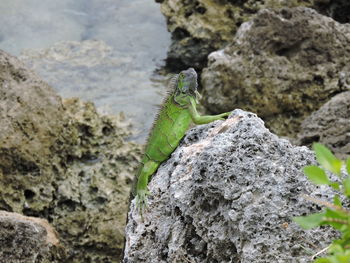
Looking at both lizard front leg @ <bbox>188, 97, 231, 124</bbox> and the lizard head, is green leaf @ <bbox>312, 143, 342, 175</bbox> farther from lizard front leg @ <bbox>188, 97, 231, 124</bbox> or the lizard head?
the lizard head

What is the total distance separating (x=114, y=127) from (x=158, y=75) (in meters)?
4.35

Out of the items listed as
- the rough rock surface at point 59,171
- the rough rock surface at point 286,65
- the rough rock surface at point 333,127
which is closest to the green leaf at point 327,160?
the rough rock surface at point 333,127

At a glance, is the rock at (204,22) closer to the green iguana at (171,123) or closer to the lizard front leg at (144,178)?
the green iguana at (171,123)

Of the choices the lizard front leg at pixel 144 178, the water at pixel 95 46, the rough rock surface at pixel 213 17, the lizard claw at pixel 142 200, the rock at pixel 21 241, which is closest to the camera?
the lizard claw at pixel 142 200

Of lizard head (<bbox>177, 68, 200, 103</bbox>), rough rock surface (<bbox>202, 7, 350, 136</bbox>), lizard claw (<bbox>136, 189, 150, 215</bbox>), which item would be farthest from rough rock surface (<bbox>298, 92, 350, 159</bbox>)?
lizard claw (<bbox>136, 189, 150, 215</bbox>)

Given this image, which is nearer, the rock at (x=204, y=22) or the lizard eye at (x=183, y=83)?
the lizard eye at (x=183, y=83)

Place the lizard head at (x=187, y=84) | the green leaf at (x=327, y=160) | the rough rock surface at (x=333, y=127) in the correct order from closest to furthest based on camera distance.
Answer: the green leaf at (x=327, y=160), the lizard head at (x=187, y=84), the rough rock surface at (x=333, y=127)

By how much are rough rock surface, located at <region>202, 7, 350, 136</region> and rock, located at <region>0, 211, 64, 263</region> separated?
Result: 4.30m

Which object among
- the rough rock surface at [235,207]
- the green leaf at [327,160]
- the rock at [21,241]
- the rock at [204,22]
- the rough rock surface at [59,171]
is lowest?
the rock at [204,22]

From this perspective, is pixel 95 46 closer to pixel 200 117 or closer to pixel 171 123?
pixel 171 123

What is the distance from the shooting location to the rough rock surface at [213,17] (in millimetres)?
11172

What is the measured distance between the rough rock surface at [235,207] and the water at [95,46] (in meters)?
7.04

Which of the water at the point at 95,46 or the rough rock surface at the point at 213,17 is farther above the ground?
the rough rock surface at the point at 213,17

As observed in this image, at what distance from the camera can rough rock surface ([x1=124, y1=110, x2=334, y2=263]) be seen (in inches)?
A: 119
